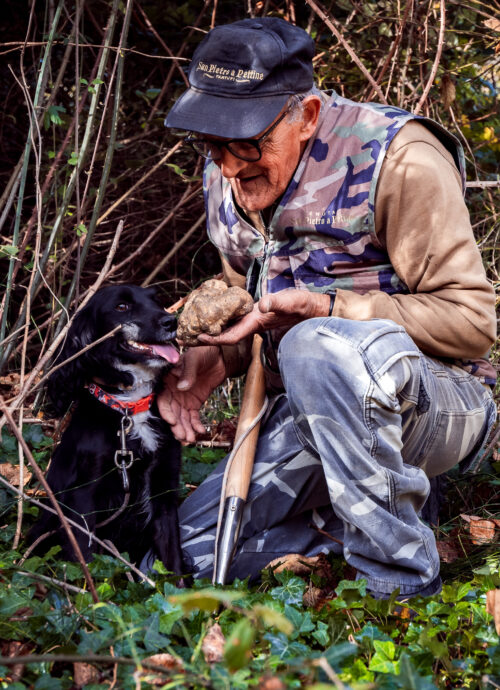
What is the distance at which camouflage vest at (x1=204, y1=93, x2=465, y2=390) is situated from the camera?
2.45 m

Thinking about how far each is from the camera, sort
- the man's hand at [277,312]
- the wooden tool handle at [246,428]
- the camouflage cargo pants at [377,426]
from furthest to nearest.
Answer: the wooden tool handle at [246,428] < the man's hand at [277,312] < the camouflage cargo pants at [377,426]

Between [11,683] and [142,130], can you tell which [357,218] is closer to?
[11,683]

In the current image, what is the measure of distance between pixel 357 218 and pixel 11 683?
5.32 feet

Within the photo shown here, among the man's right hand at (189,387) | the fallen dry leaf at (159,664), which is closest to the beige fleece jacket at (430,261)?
the man's right hand at (189,387)

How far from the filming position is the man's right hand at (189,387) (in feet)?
9.37

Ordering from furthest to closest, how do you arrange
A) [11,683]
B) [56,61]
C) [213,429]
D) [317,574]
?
1. [56,61]
2. [213,429]
3. [317,574]
4. [11,683]

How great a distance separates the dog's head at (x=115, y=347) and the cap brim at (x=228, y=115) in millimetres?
804

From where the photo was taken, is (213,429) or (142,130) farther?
(142,130)

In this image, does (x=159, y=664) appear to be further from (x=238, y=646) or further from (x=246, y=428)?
(x=246, y=428)

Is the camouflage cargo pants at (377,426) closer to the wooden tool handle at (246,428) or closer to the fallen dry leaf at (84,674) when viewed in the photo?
the wooden tool handle at (246,428)

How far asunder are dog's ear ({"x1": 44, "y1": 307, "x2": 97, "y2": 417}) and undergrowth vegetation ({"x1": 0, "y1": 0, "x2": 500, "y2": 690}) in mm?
143

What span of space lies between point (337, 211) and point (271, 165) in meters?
0.26

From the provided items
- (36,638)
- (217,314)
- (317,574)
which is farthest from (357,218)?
(36,638)

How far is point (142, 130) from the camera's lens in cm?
468
